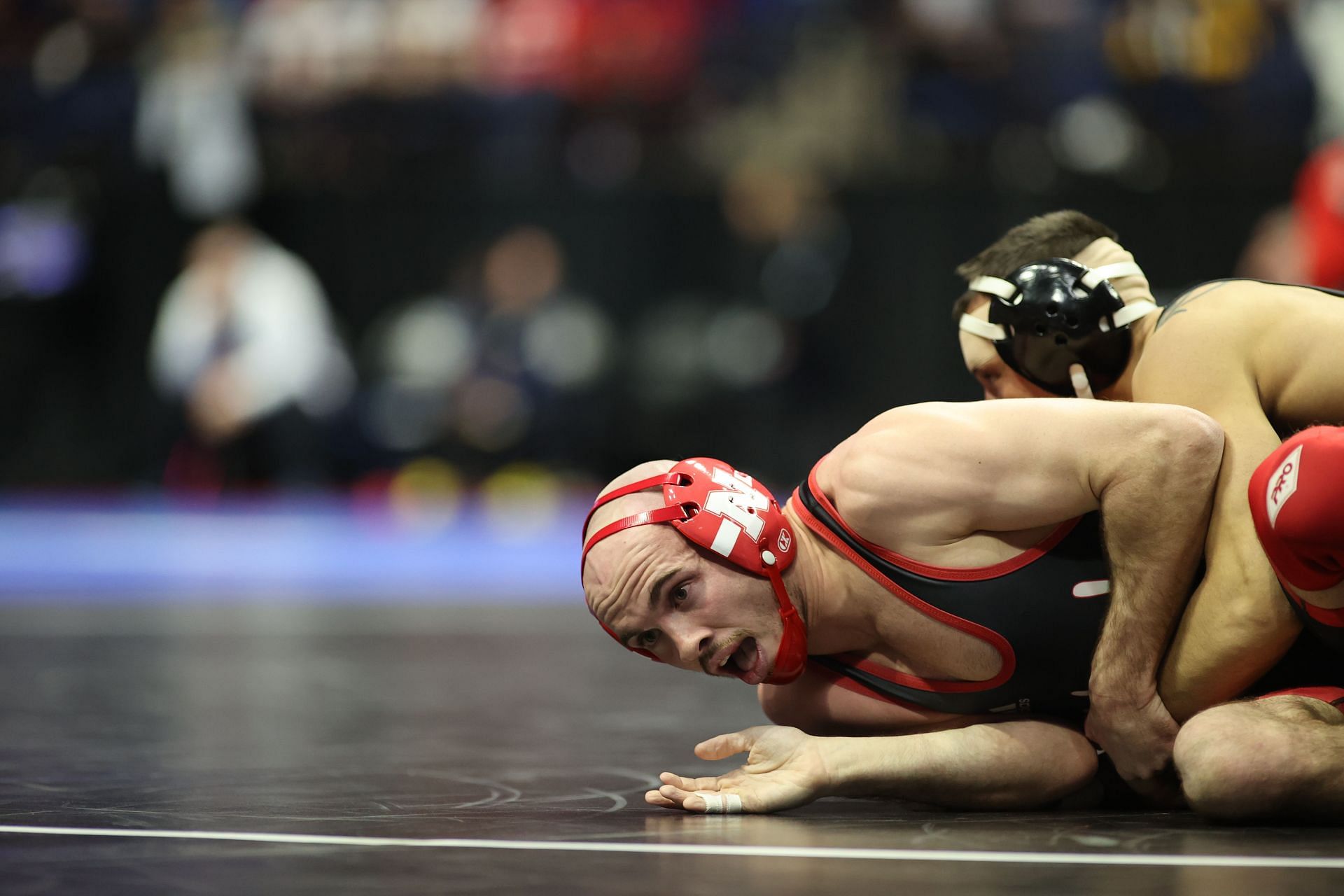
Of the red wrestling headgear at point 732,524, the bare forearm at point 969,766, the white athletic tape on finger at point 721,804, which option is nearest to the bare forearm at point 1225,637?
the bare forearm at point 969,766

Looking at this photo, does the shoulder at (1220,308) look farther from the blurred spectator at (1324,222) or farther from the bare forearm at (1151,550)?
the blurred spectator at (1324,222)

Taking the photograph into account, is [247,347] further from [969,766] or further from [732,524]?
[969,766]

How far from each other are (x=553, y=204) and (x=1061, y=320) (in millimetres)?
8944

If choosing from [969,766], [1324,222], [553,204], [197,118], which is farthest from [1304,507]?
[197,118]

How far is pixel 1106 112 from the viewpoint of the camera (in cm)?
1021

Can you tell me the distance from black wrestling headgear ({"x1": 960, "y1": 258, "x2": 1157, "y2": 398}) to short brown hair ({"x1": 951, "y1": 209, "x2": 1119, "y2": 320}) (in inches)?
1.3

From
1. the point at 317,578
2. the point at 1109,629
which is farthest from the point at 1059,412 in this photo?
the point at 317,578

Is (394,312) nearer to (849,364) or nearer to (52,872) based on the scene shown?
(849,364)

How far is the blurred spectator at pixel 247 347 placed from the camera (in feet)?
36.1

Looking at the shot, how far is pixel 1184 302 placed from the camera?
9.25 ft

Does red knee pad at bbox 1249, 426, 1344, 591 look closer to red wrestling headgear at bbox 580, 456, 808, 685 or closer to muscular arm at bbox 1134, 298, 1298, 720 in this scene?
muscular arm at bbox 1134, 298, 1298, 720

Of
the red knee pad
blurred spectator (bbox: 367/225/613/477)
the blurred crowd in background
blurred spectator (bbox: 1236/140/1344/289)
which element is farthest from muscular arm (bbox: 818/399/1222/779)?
blurred spectator (bbox: 367/225/613/477)

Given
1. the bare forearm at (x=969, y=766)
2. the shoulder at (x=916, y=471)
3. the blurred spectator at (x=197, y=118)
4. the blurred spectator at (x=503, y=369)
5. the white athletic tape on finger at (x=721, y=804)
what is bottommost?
the white athletic tape on finger at (x=721, y=804)

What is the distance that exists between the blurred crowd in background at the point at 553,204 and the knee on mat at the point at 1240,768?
790 centimetres
